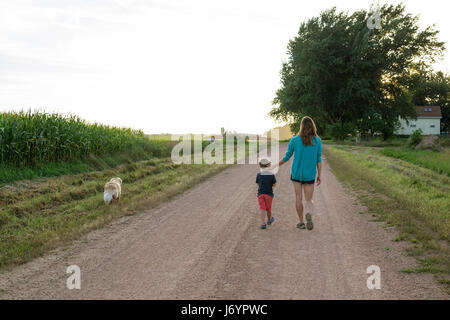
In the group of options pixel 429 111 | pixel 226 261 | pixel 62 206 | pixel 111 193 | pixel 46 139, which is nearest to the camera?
pixel 226 261

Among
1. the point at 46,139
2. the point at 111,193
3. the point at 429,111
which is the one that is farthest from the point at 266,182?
the point at 429,111

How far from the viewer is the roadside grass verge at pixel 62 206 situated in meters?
6.20

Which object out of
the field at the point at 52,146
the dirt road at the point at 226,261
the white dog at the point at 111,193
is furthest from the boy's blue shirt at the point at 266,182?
the field at the point at 52,146

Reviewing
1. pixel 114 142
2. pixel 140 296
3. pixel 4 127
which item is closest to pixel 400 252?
pixel 140 296

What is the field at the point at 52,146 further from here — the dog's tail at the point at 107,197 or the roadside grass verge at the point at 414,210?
the roadside grass verge at the point at 414,210

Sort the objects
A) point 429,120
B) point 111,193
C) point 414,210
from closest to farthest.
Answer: point 414,210 → point 111,193 → point 429,120

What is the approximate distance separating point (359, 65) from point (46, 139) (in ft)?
124

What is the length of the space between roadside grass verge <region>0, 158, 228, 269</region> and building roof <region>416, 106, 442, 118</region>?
73.0 m

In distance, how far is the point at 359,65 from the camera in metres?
41.8

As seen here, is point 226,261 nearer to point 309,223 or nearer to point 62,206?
point 309,223

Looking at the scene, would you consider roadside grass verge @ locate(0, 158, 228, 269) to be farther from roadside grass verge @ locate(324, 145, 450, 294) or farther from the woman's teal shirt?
roadside grass verge @ locate(324, 145, 450, 294)

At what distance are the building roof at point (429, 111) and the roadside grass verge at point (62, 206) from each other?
73.0m

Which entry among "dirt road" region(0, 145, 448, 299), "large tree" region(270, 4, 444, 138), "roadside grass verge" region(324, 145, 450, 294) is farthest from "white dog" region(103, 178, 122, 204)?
"large tree" region(270, 4, 444, 138)
